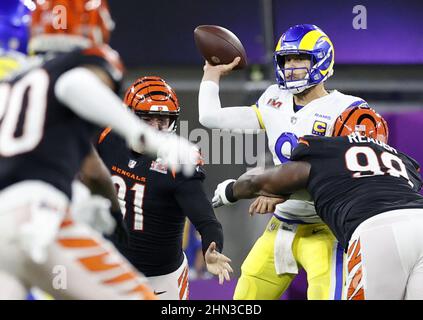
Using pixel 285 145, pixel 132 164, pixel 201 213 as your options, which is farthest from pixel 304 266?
pixel 132 164

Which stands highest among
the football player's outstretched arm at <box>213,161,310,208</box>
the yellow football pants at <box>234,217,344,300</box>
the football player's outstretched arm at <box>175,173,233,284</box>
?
the football player's outstretched arm at <box>213,161,310,208</box>

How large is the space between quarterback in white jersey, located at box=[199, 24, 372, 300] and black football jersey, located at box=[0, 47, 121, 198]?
74.0 inches

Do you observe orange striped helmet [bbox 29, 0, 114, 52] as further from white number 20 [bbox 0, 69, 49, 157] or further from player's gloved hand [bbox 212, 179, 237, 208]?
player's gloved hand [bbox 212, 179, 237, 208]

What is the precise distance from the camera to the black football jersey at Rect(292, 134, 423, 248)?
3328 mm

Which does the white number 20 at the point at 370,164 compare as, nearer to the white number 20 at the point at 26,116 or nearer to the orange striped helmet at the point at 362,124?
the orange striped helmet at the point at 362,124

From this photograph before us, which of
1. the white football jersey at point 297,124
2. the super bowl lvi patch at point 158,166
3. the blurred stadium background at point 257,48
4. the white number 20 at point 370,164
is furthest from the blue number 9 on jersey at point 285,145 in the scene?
the blurred stadium background at point 257,48

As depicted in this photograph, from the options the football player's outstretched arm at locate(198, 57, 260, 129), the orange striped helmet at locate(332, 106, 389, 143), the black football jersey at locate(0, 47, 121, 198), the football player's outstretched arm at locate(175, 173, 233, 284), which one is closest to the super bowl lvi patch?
the football player's outstretched arm at locate(175, 173, 233, 284)

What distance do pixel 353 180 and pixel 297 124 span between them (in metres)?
0.92

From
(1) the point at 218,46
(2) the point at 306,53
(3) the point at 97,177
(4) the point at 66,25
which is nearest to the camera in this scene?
(4) the point at 66,25

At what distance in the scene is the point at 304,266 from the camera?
4.27 metres

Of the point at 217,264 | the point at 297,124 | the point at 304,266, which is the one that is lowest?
the point at 304,266

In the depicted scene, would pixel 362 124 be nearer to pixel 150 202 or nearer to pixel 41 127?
pixel 150 202

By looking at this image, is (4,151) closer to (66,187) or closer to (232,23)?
(66,187)

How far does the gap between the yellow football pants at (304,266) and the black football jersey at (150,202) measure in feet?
1.44
